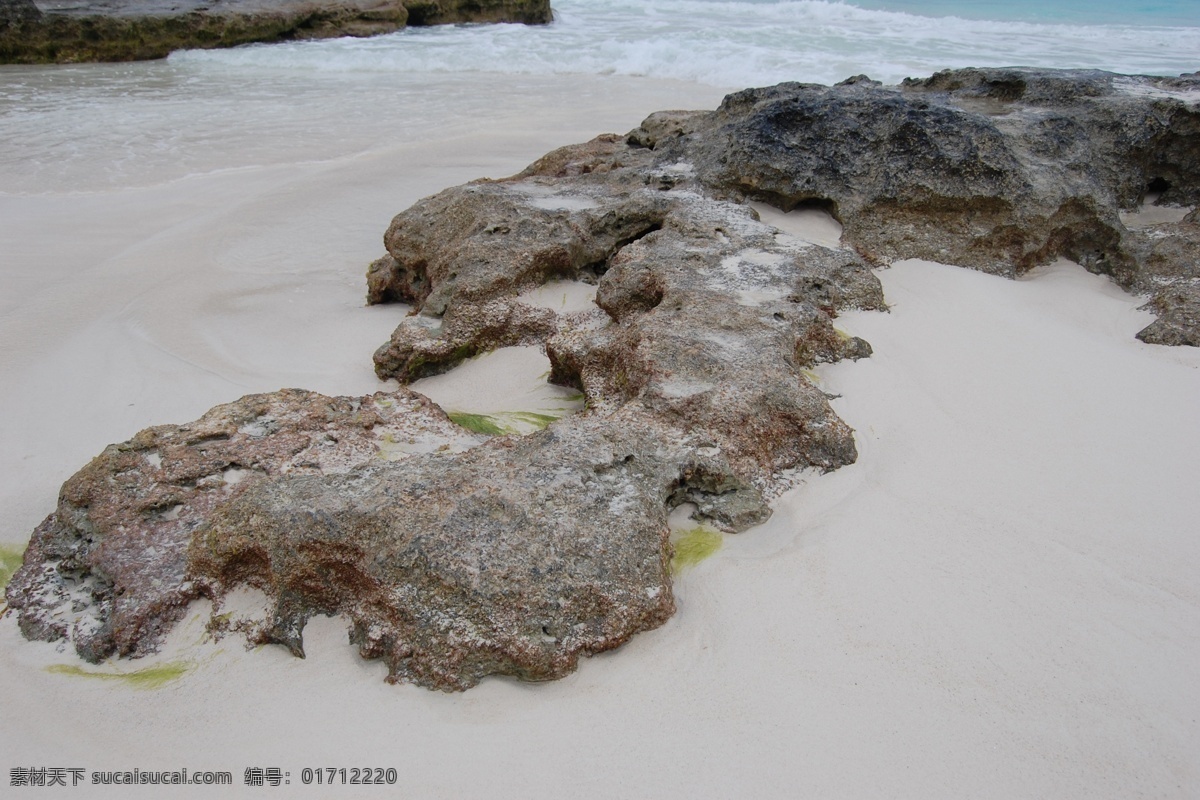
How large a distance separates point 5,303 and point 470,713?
355cm

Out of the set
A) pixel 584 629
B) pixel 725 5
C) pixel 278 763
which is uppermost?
pixel 725 5

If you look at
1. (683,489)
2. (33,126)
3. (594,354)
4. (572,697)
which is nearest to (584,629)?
(572,697)

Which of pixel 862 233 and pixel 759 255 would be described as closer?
pixel 759 255

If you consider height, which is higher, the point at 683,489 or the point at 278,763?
the point at 683,489

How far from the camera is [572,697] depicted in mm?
1841

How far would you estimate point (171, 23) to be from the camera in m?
12.6

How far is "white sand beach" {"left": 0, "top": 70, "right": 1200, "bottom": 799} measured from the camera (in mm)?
1702

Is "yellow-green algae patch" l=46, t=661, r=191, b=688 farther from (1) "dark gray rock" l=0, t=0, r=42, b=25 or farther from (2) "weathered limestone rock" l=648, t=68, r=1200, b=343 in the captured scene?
(1) "dark gray rock" l=0, t=0, r=42, b=25

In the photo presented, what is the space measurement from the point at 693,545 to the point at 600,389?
2.70 feet

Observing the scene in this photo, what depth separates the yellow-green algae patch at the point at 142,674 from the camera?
1913 millimetres

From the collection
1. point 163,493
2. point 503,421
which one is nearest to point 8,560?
point 163,493

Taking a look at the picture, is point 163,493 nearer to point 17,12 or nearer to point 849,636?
point 849,636

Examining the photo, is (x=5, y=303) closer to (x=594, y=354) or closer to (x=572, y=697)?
(x=594, y=354)

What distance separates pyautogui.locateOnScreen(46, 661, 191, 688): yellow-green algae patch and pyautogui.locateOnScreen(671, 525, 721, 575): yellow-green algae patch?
4.13 ft
